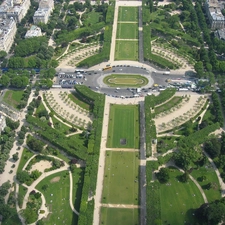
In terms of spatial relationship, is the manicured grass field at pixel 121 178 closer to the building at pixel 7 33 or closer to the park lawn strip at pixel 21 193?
the park lawn strip at pixel 21 193

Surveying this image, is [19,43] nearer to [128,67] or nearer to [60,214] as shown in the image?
[128,67]

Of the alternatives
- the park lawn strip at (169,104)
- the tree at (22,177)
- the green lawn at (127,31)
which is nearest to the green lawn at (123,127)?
the park lawn strip at (169,104)

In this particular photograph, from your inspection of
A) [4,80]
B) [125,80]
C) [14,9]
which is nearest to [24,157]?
[4,80]

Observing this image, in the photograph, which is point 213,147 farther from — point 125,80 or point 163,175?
point 125,80

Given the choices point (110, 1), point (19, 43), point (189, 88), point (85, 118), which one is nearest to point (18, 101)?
point (85, 118)

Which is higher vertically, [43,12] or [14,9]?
[14,9]
